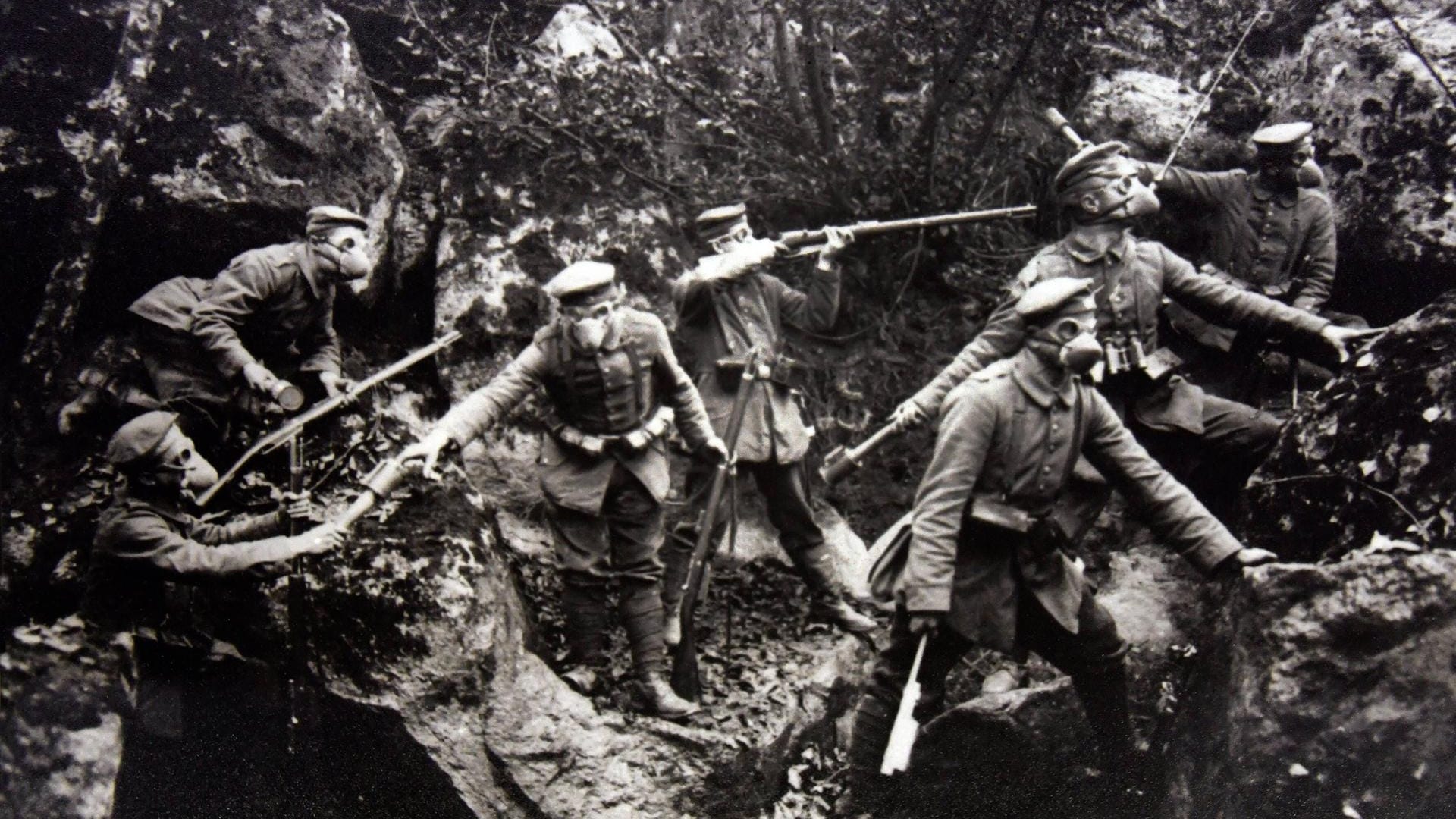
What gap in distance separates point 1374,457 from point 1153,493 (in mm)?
954

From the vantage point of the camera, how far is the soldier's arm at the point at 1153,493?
4.36 meters

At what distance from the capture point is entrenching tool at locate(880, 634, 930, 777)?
420 centimetres

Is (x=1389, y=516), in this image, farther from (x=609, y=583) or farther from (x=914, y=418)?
(x=609, y=583)

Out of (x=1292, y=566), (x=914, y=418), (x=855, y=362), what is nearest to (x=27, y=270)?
(x=914, y=418)

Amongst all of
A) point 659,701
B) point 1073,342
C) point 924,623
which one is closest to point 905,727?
point 924,623

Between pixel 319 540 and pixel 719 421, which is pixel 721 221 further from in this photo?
pixel 319 540

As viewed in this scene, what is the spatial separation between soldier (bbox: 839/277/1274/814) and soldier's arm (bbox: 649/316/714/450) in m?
1.55

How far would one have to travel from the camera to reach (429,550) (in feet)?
17.7

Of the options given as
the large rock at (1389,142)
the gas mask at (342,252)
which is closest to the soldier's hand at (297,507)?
the gas mask at (342,252)

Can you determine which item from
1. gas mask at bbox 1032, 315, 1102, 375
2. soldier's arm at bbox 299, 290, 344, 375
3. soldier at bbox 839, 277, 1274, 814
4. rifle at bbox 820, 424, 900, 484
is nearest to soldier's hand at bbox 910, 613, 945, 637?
soldier at bbox 839, 277, 1274, 814

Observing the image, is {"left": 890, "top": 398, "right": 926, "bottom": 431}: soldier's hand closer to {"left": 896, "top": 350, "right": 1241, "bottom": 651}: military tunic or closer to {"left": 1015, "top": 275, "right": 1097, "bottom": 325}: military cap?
{"left": 896, "top": 350, "right": 1241, "bottom": 651}: military tunic

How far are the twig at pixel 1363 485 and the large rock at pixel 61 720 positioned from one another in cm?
536

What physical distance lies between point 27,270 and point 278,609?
2.01m

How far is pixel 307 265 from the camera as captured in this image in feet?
18.4
